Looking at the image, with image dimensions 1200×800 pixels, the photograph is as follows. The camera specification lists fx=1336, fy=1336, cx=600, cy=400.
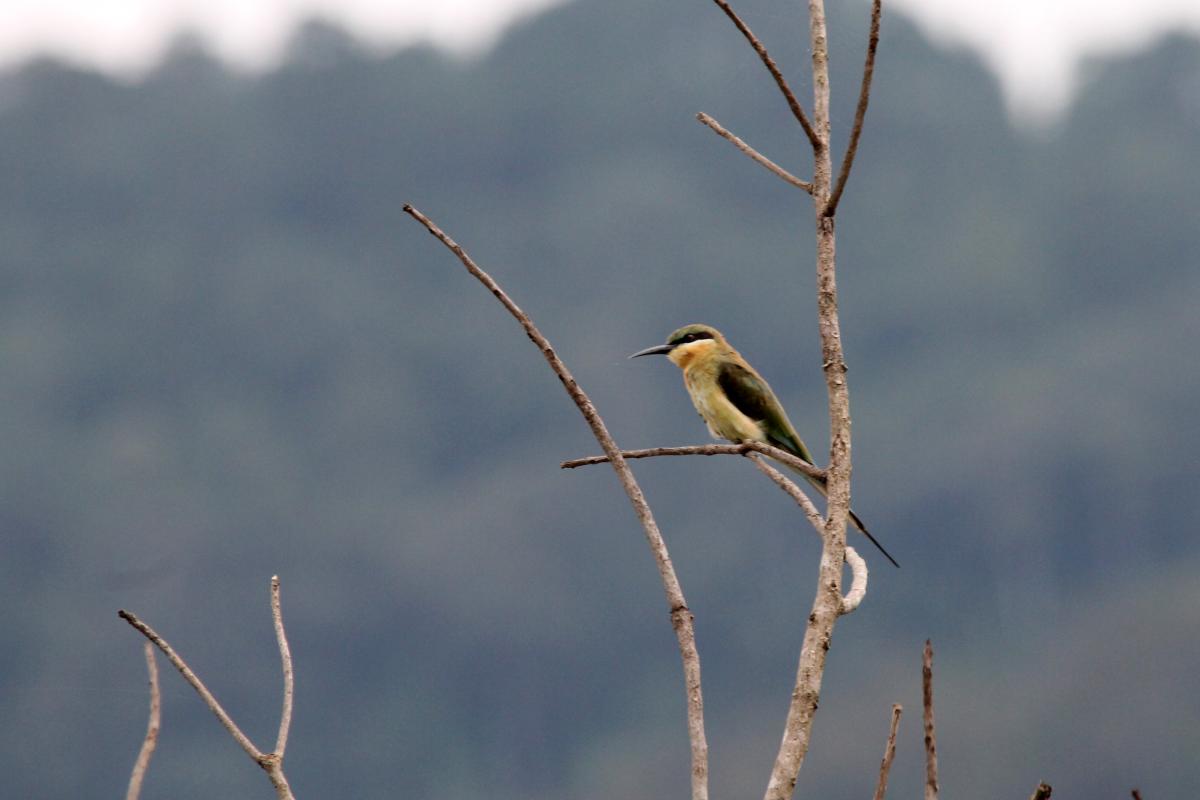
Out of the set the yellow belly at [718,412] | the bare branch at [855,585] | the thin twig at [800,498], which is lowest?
the bare branch at [855,585]

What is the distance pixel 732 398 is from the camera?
15.3 feet

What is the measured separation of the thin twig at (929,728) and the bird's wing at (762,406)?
373 cm

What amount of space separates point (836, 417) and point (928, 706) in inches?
10.1

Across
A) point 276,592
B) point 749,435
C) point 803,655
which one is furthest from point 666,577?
point 749,435

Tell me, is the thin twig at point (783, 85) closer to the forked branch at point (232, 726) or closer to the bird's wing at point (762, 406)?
the forked branch at point (232, 726)

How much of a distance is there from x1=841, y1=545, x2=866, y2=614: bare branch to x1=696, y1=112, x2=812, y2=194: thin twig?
31 cm

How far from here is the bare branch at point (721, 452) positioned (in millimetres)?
1150

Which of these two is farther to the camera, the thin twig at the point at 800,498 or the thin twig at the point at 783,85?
the thin twig at the point at 800,498

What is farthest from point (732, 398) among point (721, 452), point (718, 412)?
point (721, 452)

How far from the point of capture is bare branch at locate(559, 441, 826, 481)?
45.3 inches

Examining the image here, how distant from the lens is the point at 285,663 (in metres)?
1.00

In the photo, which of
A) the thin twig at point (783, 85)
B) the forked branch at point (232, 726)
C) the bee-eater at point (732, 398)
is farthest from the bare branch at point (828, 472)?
the bee-eater at point (732, 398)

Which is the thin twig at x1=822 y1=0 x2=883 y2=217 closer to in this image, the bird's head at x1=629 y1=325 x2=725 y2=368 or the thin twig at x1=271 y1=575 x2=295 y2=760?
the thin twig at x1=271 y1=575 x2=295 y2=760

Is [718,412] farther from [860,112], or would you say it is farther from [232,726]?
[232,726]
